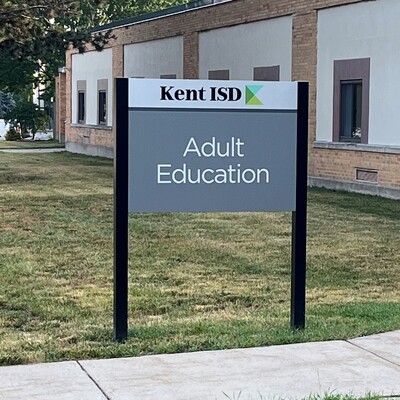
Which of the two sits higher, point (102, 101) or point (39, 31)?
point (39, 31)

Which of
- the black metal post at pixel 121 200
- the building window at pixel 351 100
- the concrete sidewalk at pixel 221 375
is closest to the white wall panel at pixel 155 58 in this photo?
the building window at pixel 351 100

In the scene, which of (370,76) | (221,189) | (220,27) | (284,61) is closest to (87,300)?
(221,189)

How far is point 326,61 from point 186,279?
14.4 meters

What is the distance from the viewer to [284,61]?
25.8 m

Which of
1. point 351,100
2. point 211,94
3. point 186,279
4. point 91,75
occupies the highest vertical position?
point 91,75

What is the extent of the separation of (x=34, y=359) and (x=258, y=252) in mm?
6509

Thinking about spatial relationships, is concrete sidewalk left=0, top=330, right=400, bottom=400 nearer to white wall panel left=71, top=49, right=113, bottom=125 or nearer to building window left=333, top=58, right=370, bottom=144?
building window left=333, top=58, right=370, bottom=144

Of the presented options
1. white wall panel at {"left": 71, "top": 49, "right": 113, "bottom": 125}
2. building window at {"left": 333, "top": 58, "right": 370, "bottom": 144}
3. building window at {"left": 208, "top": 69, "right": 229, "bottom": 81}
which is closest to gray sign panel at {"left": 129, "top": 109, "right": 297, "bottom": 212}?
building window at {"left": 333, "top": 58, "right": 370, "bottom": 144}

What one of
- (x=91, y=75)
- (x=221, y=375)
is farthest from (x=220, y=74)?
(x=221, y=375)

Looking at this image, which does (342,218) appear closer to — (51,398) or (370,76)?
(370,76)

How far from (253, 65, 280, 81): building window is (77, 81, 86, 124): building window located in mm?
18024

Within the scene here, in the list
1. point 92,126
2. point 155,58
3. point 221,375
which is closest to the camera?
point 221,375

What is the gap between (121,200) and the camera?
7.14m

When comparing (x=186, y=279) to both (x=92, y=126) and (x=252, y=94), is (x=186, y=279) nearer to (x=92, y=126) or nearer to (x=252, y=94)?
(x=252, y=94)
